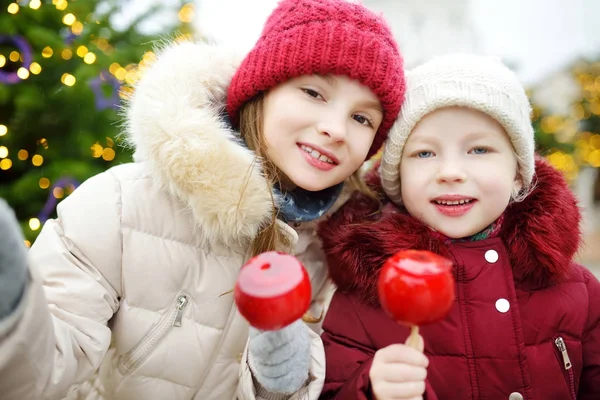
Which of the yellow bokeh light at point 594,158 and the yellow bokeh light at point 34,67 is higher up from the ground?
the yellow bokeh light at point 34,67

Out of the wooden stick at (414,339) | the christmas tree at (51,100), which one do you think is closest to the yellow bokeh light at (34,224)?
the christmas tree at (51,100)

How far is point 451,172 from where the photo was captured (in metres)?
1.38

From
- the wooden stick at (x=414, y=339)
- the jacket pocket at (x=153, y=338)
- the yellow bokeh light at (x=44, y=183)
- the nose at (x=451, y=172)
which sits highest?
the nose at (x=451, y=172)

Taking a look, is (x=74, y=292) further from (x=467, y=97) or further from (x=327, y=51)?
(x=467, y=97)

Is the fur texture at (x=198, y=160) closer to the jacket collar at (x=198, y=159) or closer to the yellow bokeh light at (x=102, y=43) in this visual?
the jacket collar at (x=198, y=159)

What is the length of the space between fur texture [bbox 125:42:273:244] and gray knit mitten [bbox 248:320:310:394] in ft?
1.14

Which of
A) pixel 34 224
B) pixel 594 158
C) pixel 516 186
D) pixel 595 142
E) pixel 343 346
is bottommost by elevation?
pixel 594 158

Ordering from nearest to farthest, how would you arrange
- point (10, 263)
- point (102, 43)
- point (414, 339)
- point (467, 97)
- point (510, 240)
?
point (10, 263) < point (414, 339) < point (467, 97) < point (510, 240) < point (102, 43)

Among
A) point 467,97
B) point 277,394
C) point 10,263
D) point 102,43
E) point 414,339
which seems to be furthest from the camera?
point 102,43

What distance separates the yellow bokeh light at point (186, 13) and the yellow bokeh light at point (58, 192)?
1.26 metres

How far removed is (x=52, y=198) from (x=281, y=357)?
1772 millimetres

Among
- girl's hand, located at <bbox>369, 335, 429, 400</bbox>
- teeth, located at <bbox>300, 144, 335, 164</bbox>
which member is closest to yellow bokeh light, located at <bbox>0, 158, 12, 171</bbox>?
teeth, located at <bbox>300, 144, 335, 164</bbox>

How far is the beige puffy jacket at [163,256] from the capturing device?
1.28m

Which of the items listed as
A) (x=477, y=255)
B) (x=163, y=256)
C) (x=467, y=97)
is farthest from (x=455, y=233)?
(x=163, y=256)
